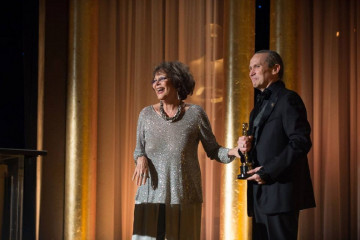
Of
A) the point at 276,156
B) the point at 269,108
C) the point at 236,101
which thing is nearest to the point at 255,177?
the point at 276,156

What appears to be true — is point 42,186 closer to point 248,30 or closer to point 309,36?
point 248,30

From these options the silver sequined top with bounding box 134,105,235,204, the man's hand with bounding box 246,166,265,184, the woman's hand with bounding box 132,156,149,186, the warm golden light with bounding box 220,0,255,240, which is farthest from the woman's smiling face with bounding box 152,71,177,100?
the warm golden light with bounding box 220,0,255,240

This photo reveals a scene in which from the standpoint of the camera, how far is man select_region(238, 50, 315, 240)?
7.95 ft

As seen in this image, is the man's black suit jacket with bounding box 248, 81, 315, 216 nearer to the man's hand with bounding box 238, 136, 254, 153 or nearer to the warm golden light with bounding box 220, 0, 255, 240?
the man's hand with bounding box 238, 136, 254, 153

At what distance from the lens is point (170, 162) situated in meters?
2.81

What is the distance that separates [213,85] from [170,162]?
1795mm

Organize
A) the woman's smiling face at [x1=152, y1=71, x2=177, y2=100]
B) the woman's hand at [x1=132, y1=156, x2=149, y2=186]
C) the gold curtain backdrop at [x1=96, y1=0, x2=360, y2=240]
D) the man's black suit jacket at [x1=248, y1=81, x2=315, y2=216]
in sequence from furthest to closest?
1. the gold curtain backdrop at [x1=96, y1=0, x2=360, y2=240]
2. the woman's smiling face at [x1=152, y1=71, x2=177, y2=100]
3. the woman's hand at [x1=132, y1=156, x2=149, y2=186]
4. the man's black suit jacket at [x1=248, y1=81, x2=315, y2=216]

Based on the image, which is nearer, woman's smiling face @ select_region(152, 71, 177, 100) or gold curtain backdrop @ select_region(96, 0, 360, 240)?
woman's smiling face @ select_region(152, 71, 177, 100)

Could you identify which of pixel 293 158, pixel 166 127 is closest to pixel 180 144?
pixel 166 127

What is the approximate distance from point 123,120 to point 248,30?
138 centimetres

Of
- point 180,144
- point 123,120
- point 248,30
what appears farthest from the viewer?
point 123,120

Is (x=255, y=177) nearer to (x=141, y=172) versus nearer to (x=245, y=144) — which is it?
(x=245, y=144)

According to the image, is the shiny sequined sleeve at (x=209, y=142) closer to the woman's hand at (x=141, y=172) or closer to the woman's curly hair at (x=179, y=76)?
the woman's curly hair at (x=179, y=76)

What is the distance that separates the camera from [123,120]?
456 centimetres
